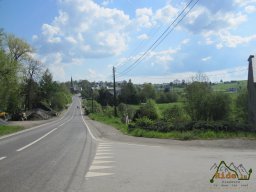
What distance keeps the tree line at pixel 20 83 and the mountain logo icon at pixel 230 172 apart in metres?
46.7

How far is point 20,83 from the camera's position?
247 feet

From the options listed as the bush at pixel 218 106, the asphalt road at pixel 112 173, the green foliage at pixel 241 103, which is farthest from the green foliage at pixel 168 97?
the asphalt road at pixel 112 173

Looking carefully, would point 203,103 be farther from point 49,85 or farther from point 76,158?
point 49,85

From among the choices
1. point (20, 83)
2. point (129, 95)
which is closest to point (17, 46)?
point (20, 83)

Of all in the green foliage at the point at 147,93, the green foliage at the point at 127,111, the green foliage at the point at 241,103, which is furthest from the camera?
the green foliage at the point at 147,93

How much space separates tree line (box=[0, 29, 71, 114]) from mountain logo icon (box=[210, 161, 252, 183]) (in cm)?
4666

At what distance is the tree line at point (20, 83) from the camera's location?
5749cm

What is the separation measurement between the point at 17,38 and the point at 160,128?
6280 cm

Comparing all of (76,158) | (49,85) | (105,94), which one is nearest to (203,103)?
(76,158)

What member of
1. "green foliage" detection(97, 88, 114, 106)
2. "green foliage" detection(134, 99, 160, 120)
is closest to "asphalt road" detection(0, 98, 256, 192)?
"green foliage" detection(134, 99, 160, 120)

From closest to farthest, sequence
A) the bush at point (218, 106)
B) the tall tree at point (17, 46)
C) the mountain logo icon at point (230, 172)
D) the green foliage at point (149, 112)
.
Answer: the mountain logo icon at point (230, 172)
the bush at point (218, 106)
the green foliage at point (149, 112)
the tall tree at point (17, 46)

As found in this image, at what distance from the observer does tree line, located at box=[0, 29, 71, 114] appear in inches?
2263

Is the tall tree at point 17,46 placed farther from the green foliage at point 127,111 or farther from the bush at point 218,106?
the bush at point 218,106

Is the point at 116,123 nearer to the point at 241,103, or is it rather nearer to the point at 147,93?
the point at 241,103
